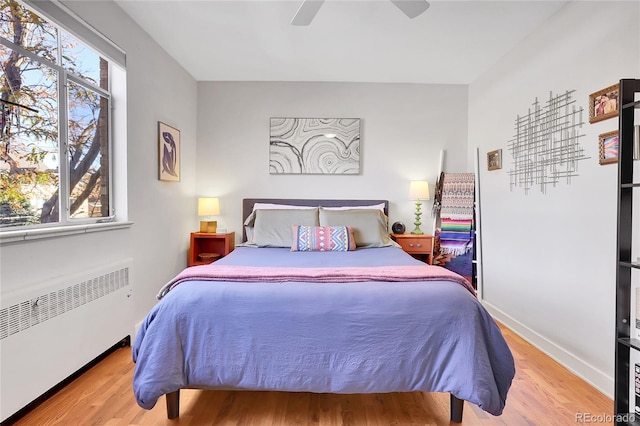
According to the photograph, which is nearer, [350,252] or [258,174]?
[350,252]

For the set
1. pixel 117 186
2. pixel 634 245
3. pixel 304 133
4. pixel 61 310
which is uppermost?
pixel 304 133

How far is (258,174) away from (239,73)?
45.5 inches

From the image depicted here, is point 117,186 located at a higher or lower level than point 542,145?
lower

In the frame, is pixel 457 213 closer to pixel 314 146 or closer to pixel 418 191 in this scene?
pixel 418 191

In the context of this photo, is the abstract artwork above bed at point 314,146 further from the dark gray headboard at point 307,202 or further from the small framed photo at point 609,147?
the small framed photo at point 609,147

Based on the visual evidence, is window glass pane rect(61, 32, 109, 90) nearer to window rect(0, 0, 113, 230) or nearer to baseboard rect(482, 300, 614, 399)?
window rect(0, 0, 113, 230)

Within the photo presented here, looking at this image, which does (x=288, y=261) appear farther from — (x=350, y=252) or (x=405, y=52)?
(x=405, y=52)

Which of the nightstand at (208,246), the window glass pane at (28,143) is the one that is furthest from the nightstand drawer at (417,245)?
the window glass pane at (28,143)

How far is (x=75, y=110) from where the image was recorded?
6.95 ft

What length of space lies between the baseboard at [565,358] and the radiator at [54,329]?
317 centimetres

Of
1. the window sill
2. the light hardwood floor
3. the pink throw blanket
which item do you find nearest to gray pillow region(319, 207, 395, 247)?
the pink throw blanket

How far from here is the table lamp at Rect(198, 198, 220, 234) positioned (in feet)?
12.0

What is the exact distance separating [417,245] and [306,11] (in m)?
2.58

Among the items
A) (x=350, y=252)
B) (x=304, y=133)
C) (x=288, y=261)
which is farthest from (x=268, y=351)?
(x=304, y=133)
